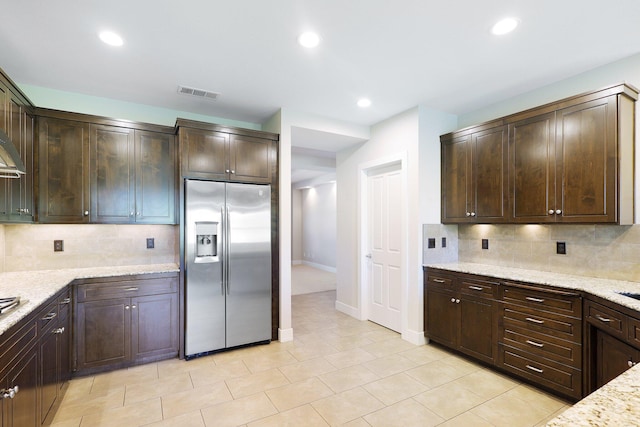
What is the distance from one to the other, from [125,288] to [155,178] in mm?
1196

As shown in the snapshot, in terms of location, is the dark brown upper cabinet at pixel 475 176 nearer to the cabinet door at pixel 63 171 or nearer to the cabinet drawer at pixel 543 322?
the cabinet drawer at pixel 543 322

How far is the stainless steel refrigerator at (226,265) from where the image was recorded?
331cm

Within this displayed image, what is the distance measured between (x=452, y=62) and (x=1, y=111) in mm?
3641

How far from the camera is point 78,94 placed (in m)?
3.36

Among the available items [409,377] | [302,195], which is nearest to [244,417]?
[409,377]

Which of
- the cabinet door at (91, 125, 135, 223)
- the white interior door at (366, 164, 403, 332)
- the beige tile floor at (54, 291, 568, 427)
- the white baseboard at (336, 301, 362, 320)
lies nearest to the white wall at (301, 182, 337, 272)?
the white baseboard at (336, 301, 362, 320)

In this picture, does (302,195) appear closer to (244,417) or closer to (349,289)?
(349,289)

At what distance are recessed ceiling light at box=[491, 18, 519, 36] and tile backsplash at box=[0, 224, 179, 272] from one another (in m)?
3.65

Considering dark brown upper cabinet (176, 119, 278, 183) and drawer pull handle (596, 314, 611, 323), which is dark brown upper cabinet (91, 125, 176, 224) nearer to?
dark brown upper cabinet (176, 119, 278, 183)

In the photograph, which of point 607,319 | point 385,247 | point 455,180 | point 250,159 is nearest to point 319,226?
point 385,247

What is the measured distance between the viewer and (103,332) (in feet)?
9.83

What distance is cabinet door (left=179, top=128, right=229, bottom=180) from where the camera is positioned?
11.0 ft

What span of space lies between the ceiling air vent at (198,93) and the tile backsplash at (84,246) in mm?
1535

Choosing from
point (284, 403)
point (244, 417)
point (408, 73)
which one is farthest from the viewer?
point (408, 73)
